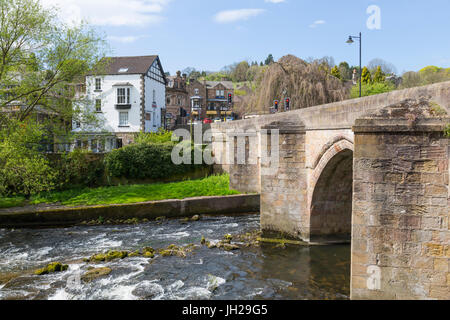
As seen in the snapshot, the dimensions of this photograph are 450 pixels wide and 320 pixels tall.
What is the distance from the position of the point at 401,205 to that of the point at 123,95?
31.4 metres

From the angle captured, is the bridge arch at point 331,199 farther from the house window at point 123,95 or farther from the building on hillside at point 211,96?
the building on hillside at point 211,96

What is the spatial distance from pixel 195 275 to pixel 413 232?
5715mm

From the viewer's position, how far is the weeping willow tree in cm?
2331

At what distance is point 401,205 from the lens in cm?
664

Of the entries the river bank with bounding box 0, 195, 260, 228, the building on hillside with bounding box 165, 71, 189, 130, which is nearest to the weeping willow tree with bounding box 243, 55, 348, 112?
the river bank with bounding box 0, 195, 260, 228

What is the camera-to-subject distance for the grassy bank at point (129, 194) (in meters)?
19.3

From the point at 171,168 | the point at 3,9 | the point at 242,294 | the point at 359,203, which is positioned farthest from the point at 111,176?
the point at 359,203

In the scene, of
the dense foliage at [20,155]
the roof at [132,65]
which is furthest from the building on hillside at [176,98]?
the dense foliage at [20,155]

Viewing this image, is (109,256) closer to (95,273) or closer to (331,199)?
(95,273)

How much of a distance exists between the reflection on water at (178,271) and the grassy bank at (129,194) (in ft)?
14.3

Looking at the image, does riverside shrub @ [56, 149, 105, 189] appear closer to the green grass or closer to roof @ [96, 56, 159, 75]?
the green grass

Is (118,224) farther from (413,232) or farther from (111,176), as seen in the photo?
(413,232)
